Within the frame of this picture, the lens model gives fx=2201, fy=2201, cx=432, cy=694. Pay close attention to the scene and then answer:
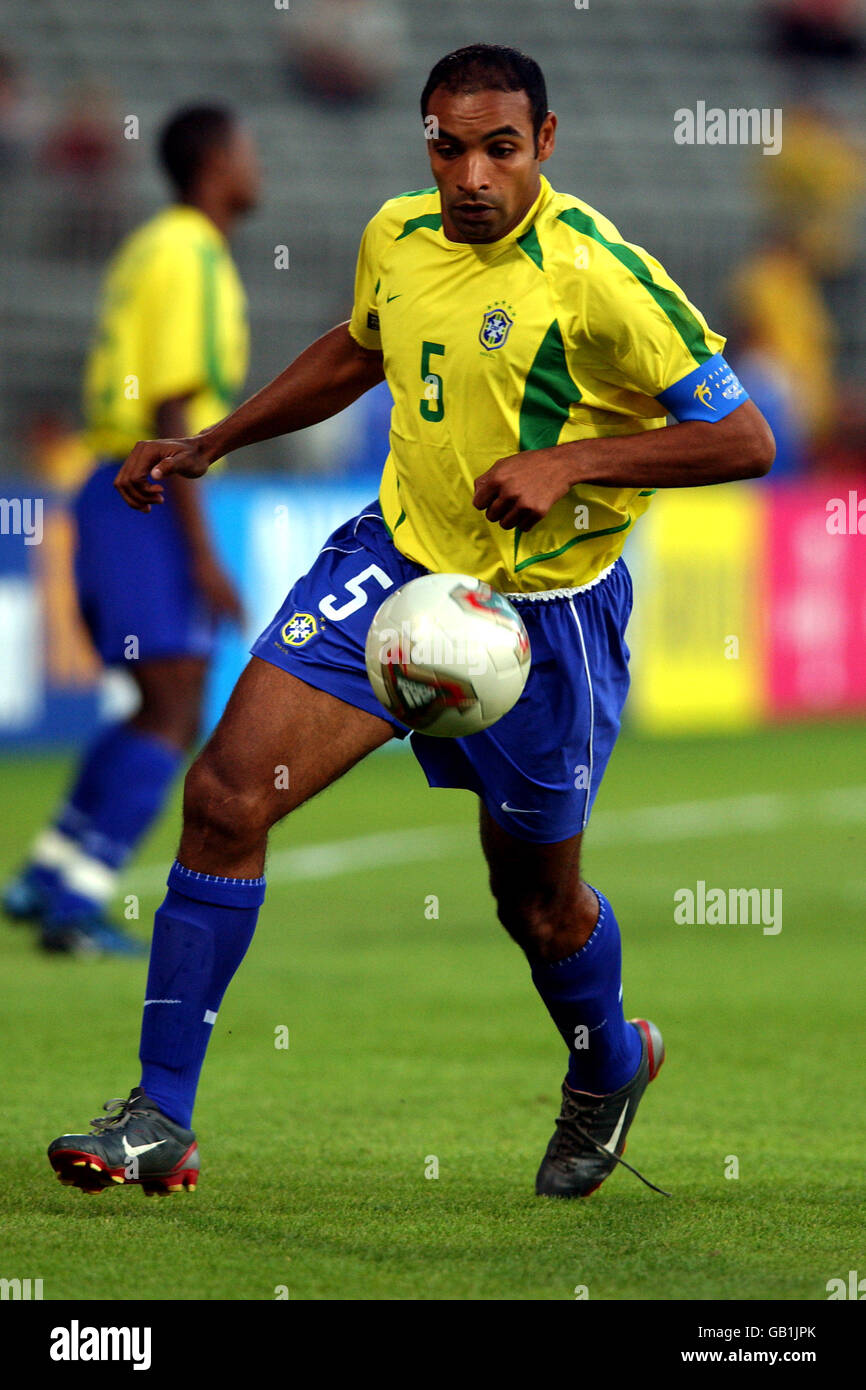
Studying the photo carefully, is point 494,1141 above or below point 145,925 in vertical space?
below

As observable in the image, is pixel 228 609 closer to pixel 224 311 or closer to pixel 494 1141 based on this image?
pixel 224 311

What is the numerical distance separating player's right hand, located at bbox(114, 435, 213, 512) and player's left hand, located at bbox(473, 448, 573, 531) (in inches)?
32.8

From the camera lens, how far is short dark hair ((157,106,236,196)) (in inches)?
303

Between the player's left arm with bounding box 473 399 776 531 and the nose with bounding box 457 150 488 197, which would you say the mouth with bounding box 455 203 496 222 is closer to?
the nose with bounding box 457 150 488 197

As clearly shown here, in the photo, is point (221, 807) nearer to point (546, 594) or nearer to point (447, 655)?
point (447, 655)

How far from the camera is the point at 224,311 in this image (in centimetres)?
770

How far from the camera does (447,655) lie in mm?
4051

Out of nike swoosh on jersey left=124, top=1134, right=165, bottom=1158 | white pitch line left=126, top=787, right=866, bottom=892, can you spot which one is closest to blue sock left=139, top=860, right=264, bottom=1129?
nike swoosh on jersey left=124, top=1134, right=165, bottom=1158

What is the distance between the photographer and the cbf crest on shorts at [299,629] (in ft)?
14.3
